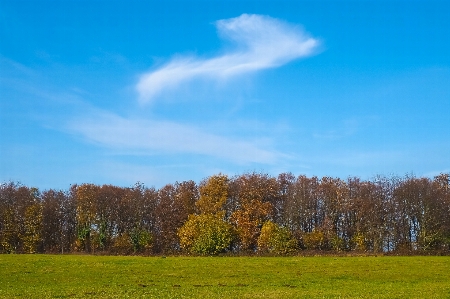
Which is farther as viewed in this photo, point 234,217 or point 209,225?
point 234,217

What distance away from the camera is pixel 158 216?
94.1 meters

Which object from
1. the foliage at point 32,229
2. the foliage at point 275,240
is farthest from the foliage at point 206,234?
the foliage at point 32,229

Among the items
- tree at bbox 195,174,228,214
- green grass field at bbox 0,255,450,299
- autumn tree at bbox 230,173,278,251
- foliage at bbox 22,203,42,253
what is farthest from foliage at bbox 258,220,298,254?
foliage at bbox 22,203,42,253

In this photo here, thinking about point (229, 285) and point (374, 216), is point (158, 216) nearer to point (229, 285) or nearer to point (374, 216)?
point (374, 216)

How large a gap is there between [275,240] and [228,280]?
44.5m

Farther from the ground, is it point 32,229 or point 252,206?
point 252,206

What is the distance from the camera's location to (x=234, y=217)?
285ft

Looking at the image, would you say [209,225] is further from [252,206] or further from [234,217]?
[252,206]

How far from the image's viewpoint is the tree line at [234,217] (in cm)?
8212

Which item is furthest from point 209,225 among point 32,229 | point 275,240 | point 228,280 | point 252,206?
point 228,280

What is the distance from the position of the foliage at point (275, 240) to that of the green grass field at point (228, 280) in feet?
86.5


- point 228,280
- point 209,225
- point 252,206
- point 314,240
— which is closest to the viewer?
point 228,280

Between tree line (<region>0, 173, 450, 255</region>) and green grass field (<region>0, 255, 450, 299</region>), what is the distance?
2965cm

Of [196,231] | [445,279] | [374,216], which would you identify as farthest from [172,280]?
[374,216]
